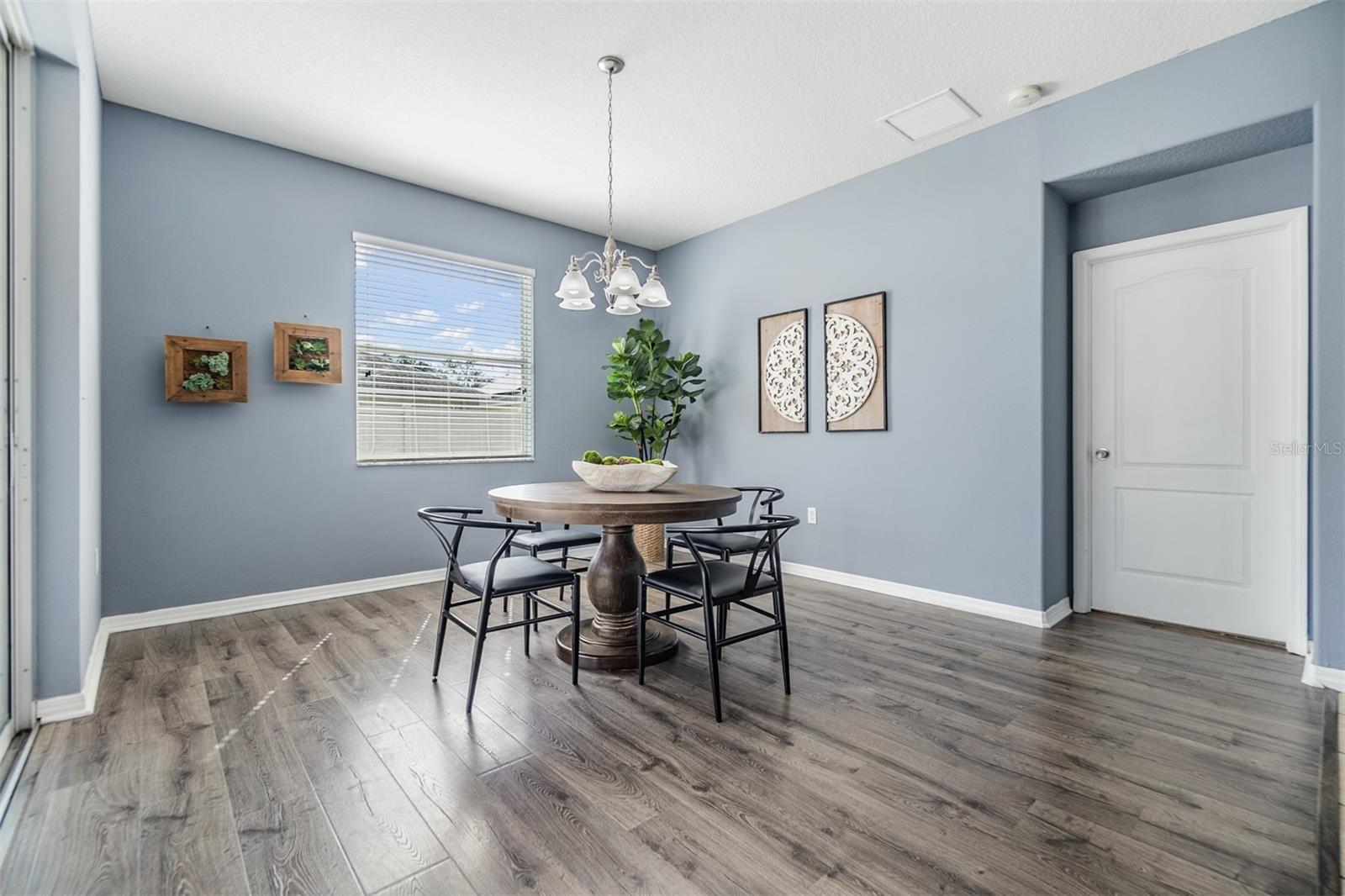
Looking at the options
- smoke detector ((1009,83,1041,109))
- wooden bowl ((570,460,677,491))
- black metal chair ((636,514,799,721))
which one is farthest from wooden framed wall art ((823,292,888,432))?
wooden bowl ((570,460,677,491))

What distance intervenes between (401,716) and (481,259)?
3292 millimetres

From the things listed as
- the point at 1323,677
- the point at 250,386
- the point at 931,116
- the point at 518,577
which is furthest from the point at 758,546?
the point at 250,386

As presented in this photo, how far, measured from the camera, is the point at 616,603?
2727 mm

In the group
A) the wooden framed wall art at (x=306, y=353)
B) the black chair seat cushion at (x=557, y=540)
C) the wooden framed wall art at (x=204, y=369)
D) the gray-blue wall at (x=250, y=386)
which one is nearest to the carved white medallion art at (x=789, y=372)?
the black chair seat cushion at (x=557, y=540)

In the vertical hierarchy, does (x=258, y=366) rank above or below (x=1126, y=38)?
below

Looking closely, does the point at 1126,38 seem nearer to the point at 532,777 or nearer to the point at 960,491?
the point at 960,491

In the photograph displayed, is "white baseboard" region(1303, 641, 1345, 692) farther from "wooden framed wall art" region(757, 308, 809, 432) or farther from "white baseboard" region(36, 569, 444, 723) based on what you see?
"white baseboard" region(36, 569, 444, 723)

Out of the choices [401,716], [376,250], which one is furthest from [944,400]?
[376,250]

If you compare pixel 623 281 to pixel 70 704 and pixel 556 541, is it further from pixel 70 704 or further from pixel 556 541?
pixel 70 704

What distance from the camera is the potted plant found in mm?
4879

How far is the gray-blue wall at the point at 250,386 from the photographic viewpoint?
317cm

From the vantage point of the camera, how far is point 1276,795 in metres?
1.69

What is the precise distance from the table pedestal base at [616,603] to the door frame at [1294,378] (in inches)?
98.4

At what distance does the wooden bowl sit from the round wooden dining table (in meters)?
0.03
